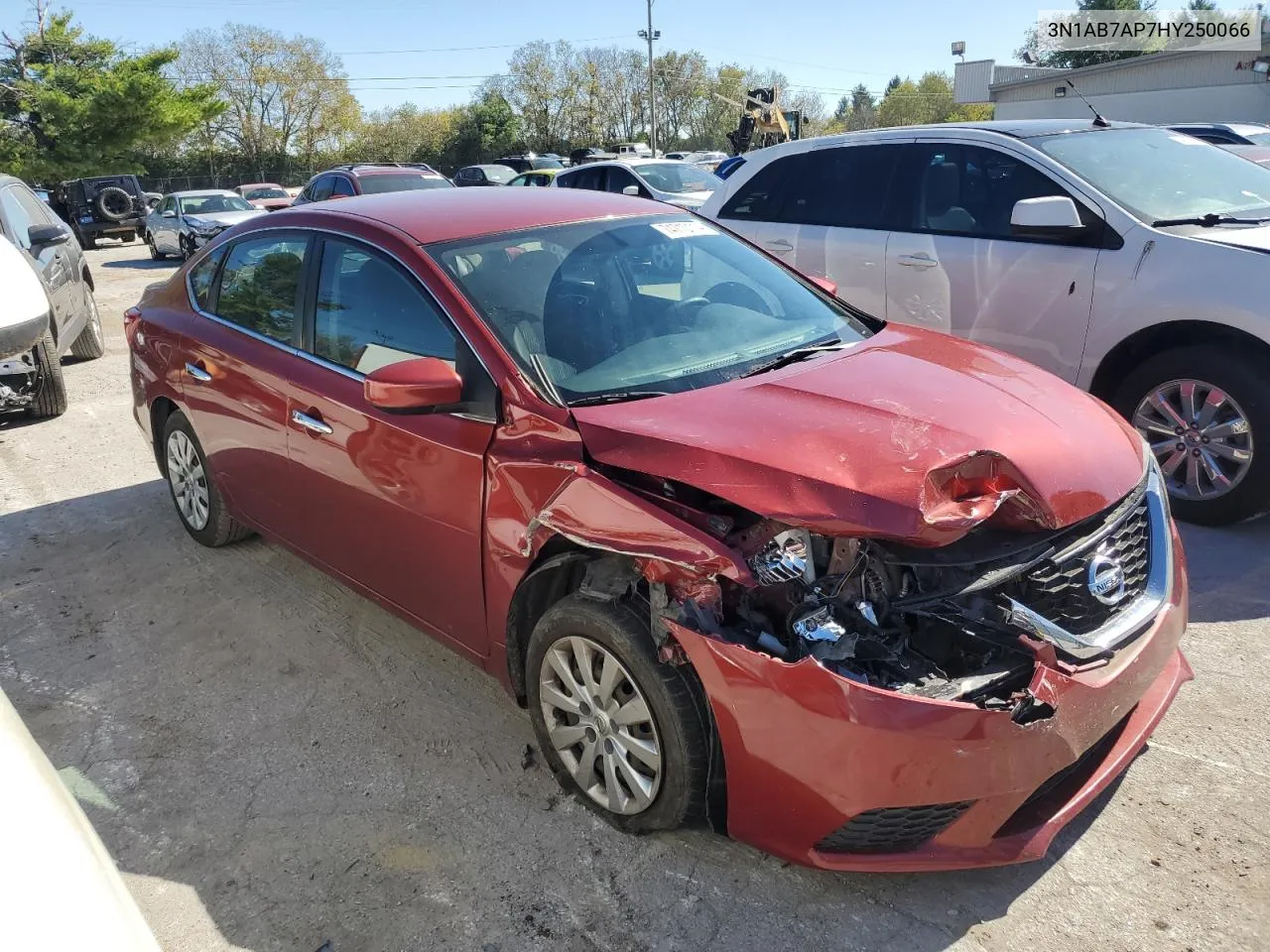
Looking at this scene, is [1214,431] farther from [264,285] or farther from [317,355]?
[264,285]

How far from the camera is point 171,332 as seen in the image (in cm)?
456

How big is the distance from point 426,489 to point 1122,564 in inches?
80.6

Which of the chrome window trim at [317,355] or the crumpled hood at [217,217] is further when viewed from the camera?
the crumpled hood at [217,217]

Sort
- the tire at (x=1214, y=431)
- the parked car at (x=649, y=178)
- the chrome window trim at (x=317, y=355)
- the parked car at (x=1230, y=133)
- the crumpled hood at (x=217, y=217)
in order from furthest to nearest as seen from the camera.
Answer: the crumpled hood at (x=217, y=217) → the parked car at (x=649, y=178) → the parked car at (x=1230, y=133) → the tire at (x=1214, y=431) → the chrome window trim at (x=317, y=355)

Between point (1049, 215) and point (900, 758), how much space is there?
357 centimetres

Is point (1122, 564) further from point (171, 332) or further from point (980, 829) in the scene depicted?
point (171, 332)

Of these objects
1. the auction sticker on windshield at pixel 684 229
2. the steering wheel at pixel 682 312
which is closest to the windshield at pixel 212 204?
the auction sticker on windshield at pixel 684 229

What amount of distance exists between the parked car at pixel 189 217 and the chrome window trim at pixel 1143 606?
64.9ft

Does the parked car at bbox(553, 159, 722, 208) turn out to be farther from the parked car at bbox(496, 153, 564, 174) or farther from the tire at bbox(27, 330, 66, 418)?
the parked car at bbox(496, 153, 564, 174)

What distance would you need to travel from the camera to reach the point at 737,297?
3555 millimetres

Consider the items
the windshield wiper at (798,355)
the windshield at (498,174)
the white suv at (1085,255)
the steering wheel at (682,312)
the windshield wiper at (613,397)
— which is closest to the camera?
the windshield wiper at (613,397)

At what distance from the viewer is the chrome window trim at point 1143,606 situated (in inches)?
90.0

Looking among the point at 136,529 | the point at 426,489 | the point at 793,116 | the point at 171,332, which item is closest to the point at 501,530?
the point at 426,489

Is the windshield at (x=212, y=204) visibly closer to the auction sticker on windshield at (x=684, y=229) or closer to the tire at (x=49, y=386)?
the tire at (x=49, y=386)
